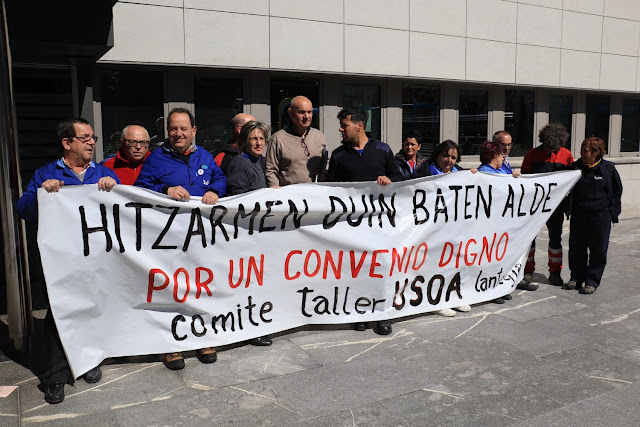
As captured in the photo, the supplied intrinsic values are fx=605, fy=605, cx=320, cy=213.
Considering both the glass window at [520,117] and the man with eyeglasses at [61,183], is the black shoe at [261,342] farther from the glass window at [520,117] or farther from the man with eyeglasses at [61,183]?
the glass window at [520,117]

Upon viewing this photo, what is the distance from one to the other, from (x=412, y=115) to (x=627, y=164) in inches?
237

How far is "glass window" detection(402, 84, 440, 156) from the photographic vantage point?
10844 mm

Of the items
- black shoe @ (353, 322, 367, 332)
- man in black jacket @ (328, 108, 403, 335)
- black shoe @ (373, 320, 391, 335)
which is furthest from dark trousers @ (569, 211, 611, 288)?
black shoe @ (353, 322, 367, 332)

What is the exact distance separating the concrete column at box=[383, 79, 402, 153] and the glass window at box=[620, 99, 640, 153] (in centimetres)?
701

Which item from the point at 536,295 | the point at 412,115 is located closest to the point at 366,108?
the point at 412,115

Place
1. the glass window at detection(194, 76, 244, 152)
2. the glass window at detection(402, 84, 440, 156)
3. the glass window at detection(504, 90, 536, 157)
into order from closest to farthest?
the glass window at detection(194, 76, 244, 152) → the glass window at detection(402, 84, 440, 156) → the glass window at detection(504, 90, 536, 157)

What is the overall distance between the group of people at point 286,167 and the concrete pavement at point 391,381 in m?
0.20

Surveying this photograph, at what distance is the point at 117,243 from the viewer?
4309 mm

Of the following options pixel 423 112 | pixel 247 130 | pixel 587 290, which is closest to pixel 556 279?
pixel 587 290

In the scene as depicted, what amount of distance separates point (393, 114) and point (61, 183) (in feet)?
24.1

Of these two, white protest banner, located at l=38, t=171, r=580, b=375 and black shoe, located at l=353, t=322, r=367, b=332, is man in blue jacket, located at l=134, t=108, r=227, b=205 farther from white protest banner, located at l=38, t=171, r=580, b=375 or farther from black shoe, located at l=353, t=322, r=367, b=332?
black shoe, located at l=353, t=322, r=367, b=332

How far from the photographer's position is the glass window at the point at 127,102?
827cm

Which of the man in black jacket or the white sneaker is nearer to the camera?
the man in black jacket

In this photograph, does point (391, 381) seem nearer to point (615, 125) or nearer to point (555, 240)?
point (555, 240)
